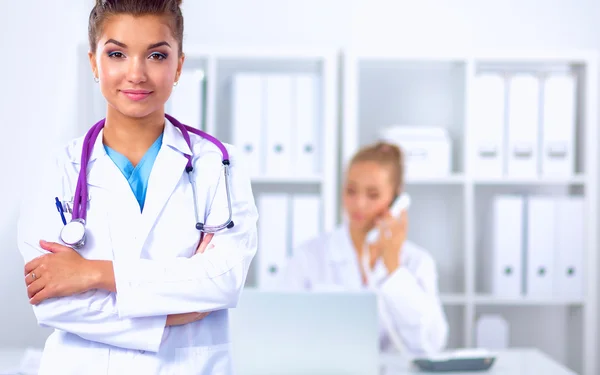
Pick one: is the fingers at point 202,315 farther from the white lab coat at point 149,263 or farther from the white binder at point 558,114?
the white binder at point 558,114

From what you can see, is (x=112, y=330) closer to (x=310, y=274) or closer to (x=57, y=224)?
(x=57, y=224)

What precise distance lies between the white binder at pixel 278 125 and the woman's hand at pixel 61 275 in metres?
2.13

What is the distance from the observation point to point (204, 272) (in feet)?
3.63

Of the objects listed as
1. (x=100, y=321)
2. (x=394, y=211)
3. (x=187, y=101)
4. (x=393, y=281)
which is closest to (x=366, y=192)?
(x=394, y=211)

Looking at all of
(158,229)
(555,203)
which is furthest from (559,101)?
(158,229)

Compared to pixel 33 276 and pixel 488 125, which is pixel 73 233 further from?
pixel 488 125

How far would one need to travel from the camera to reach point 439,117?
3.75 m

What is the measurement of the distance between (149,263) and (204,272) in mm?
83

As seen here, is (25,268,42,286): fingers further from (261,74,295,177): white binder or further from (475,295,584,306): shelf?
(475,295,584,306): shelf

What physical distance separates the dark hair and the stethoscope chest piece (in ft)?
0.86

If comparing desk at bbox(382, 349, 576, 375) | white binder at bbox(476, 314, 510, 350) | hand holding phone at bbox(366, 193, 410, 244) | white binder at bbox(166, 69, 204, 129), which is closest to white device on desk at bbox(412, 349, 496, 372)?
desk at bbox(382, 349, 576, 375)

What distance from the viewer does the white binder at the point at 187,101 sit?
319cm

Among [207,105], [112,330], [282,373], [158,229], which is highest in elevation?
[207,105]

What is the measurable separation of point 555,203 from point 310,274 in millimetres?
1179
